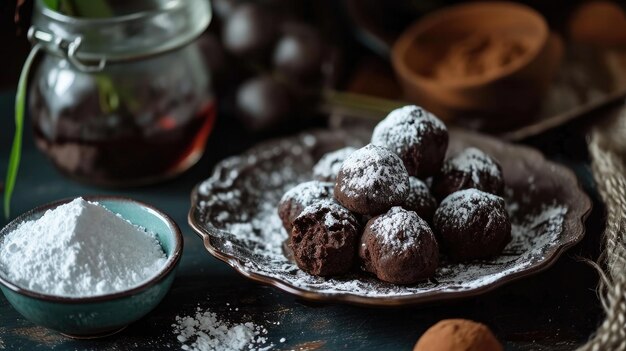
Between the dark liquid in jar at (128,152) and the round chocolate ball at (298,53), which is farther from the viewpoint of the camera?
the round chocolate ball at (298,53)

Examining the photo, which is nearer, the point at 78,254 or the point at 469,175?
the point at 78,254

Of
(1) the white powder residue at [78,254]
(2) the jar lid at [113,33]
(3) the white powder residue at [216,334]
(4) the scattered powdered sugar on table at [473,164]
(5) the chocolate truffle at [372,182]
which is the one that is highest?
(2) the jar lid at [113,33]

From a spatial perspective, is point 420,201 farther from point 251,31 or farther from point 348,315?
point 251,31

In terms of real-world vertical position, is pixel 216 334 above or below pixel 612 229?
below

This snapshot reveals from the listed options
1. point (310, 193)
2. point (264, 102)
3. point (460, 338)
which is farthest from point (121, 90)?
point (460, 338)

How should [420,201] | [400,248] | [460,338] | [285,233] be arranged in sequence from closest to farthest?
[460,338] → [400,248] → [420,201] → [285,233]

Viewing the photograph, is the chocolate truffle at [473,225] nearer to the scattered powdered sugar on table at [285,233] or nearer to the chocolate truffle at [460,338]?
the scattered powdered sugar on table at [285,233]

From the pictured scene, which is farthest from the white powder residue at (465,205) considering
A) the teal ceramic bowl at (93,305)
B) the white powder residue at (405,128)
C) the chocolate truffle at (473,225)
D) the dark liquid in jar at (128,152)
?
the dark liquid in jar at (128,152)
